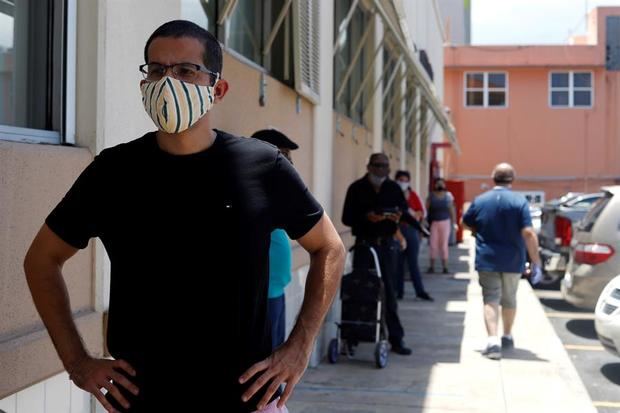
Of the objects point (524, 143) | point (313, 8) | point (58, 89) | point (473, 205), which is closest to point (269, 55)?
point (313, 8)

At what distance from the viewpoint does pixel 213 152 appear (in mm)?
2176

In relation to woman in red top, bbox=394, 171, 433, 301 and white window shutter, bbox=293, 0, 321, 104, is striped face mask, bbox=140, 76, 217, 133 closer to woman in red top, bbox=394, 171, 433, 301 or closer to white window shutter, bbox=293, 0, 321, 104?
white window shutter, bbox=293, 0, 321, 104

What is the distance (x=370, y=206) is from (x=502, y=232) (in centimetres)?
130

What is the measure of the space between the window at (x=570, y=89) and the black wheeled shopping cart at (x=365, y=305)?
93.0 ft

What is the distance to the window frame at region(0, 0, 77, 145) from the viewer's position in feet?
11.0

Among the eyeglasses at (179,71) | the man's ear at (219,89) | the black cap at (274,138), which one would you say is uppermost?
the black cap at (274,138)

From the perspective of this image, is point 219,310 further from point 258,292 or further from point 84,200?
point 84,200

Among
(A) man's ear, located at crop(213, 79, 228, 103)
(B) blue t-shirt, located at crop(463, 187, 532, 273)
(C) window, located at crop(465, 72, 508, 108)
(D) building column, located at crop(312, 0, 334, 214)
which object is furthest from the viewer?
(C) window, located at crop(465, 72, 508, 108)

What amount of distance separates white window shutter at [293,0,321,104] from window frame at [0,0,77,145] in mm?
3667

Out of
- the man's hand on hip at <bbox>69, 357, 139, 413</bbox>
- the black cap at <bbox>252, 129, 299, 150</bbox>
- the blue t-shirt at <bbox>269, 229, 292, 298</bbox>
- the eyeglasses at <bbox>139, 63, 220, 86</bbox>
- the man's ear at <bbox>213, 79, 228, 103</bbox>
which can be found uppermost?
the black cap at <bbox>252, 129, 299, 150</bbox>

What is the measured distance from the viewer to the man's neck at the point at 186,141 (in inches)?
85.9

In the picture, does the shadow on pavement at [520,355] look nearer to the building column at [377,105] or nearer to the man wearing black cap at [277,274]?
the man wearing black cap at [277,274]

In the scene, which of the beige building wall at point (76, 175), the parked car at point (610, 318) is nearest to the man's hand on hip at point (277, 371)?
the beige building wall at point (76, 175)

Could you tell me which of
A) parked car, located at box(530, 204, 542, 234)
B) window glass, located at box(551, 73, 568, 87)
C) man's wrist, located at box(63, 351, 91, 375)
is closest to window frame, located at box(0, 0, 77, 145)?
man's wrist, located at box(63, 351, 91, 375)
